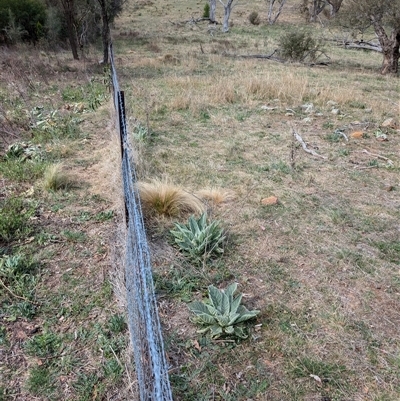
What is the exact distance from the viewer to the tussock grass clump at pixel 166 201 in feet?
13.2

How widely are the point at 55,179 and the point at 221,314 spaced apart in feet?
9.32

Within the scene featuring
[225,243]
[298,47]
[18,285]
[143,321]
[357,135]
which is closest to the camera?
[143,321]

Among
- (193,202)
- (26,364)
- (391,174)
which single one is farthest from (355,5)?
(26,364)

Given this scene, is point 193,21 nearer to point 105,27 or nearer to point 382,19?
point 382,19

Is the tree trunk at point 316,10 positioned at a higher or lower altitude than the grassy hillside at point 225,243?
higher

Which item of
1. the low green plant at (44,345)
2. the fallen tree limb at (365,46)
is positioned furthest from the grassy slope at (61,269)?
the fallen tree limb at (365,46)

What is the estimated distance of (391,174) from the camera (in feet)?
17.1

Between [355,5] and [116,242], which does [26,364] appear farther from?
[355,5]

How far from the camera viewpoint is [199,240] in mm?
3385

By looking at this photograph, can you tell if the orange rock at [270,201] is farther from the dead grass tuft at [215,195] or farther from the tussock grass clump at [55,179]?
the tussock grass clump at [55,179]

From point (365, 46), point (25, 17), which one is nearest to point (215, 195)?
point (365, 46)

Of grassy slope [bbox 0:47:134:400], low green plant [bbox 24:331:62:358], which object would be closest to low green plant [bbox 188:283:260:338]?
grassy slope [bbox 0:47:134:400]

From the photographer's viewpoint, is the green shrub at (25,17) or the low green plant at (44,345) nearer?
the low green plant at (44,345)

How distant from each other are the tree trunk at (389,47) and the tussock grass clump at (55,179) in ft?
40.5
